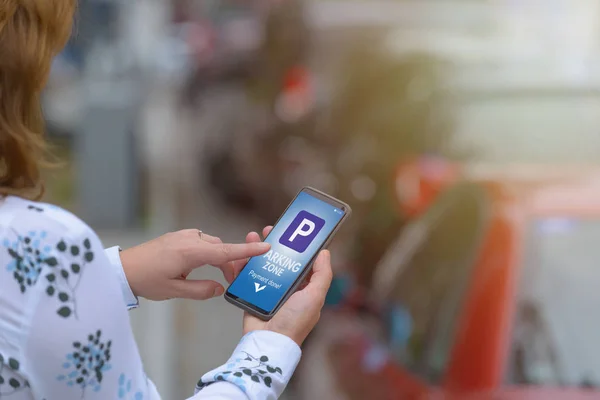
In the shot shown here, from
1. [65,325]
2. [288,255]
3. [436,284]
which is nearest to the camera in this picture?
[65,325]

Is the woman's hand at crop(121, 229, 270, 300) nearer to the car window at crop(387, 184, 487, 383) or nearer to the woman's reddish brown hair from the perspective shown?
the woman's reddish brown hair

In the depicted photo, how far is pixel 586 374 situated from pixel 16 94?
1503 millimetres

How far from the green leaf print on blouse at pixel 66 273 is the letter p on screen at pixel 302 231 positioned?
0.42 m

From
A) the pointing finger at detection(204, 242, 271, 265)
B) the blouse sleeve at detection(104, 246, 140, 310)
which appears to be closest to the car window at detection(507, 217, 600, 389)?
the pointing finger at detection(204, 242, 271, 265)

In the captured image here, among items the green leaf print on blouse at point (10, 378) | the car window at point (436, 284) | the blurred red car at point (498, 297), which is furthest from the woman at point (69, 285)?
the car window at point (436, 284)

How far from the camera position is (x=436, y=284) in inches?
106

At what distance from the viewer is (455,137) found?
130 inches

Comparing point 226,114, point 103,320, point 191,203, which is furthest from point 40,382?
point 226,114

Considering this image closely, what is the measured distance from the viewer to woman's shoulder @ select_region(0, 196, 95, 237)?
52.7 inches

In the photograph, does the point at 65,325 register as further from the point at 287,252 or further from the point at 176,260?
the point at 287,252

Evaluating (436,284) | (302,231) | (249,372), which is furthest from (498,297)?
(249,372)

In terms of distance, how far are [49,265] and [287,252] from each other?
0.48m

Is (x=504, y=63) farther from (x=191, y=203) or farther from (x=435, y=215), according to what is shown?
(x=191, y=203)

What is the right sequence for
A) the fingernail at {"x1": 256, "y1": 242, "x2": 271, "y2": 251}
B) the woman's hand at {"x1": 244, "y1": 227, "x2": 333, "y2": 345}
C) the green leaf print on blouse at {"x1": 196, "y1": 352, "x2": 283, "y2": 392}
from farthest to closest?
the fingernail at {"x1": 256, "y1": 242, "x2": 271, "y2": 251}
the woman's hand at {"x1": 244, "y1": 227, "x2": 333, "y2": 345}
the green leaf print on blouse at {"x1": 196, "y1": 352, "x2": 283, "y2": 392}
